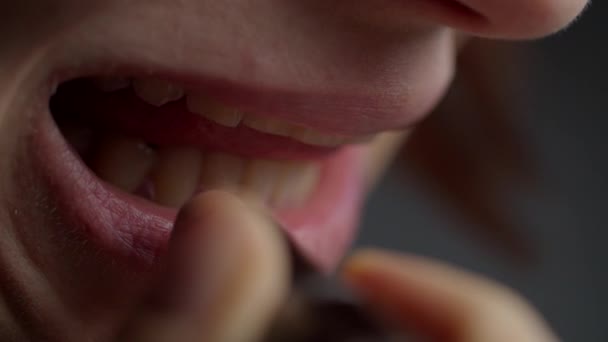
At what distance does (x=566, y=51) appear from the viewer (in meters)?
0.81

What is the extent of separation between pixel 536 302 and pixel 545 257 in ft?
0.20

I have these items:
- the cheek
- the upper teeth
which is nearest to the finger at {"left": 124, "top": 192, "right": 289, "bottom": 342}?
the upper teeth

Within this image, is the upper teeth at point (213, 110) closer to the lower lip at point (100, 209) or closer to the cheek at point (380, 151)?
the lower lip at point (100, 209)

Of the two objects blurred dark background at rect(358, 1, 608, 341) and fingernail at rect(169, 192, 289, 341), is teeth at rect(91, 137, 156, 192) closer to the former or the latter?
fingernail at rect(169, 192, 289, 341)

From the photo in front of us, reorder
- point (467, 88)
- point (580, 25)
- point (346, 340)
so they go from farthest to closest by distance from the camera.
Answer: point (580, 25)
point (467, 88)
point (346, 340)

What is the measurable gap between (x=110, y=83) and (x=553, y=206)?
0.64 meters

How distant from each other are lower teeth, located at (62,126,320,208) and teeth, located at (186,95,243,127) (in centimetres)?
3

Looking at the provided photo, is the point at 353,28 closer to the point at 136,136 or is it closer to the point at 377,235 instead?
the point at 136,136

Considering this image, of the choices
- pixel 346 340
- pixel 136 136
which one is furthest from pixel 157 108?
pixel 346 340

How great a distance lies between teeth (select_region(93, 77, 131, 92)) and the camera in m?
0.32

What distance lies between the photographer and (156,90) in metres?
0.33

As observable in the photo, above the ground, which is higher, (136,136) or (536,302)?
(136,136)

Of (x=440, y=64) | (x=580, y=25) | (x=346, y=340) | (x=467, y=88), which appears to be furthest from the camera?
(x=580, y=25)

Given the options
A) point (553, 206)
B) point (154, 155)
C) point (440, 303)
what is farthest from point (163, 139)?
point (553, 206)
